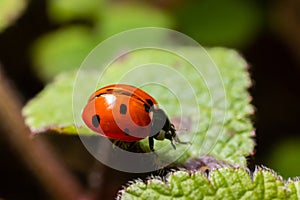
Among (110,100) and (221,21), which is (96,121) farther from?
(221,21)

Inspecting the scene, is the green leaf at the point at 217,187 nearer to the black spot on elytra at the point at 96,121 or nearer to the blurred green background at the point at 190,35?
the black spot on elytra at the point at 96,121

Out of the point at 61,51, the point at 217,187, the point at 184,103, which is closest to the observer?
the point at 217,187

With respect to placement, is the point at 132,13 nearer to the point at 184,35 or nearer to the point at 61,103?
the point at 184,35

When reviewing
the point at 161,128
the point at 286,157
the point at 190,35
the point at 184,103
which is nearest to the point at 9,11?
the point at 184,103

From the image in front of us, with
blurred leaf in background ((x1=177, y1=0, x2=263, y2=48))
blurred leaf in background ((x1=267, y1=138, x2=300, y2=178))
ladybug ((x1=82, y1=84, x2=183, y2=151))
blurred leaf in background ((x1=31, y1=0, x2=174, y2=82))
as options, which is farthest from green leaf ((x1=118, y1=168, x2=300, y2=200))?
blurred leaf in background ((x1=177, y1=0, x2=263, y2=48))

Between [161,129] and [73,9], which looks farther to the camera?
[73,9]
